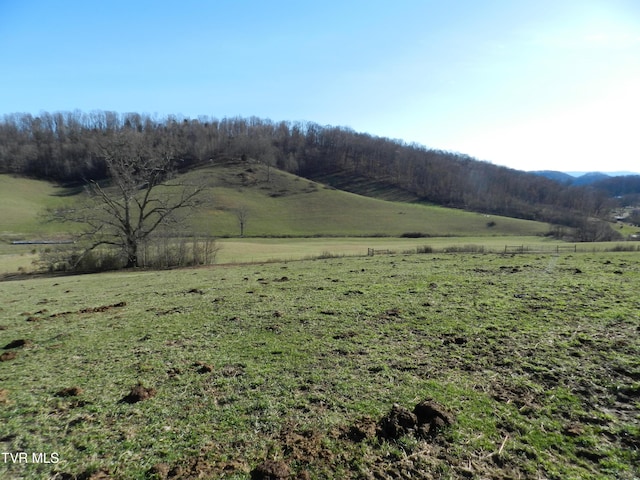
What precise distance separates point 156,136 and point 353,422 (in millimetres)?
176918

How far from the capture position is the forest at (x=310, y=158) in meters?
129

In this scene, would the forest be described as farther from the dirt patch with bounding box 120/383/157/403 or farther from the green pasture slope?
the dirt patch with bounding box 120/383/157/403

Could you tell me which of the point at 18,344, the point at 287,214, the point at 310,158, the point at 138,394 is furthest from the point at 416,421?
the point at 310,158

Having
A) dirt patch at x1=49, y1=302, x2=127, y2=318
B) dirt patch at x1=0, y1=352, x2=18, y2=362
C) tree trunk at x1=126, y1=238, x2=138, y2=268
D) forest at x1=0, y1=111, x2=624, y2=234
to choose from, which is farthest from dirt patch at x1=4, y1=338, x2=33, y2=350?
forest at x1=0, y1=111, x2=624, y2=234

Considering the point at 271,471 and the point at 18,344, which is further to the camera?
the point at 18,344

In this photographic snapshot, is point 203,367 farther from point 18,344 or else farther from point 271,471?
point 18,344

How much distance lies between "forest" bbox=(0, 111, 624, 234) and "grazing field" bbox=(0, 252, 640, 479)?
109518 mm

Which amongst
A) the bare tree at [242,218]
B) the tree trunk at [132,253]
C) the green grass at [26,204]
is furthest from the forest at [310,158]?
the tree trunk at [132,253]

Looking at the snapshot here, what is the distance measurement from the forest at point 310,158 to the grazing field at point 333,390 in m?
110

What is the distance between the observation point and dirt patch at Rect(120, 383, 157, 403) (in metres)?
5.55

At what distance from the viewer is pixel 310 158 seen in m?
169

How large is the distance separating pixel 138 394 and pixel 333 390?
3.22 metres

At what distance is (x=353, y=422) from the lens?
190 inches

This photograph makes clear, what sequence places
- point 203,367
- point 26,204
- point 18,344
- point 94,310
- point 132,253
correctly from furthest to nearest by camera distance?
point 26,204 < point 132,253 < point 94,310 < point 18,344 < point 203,367
